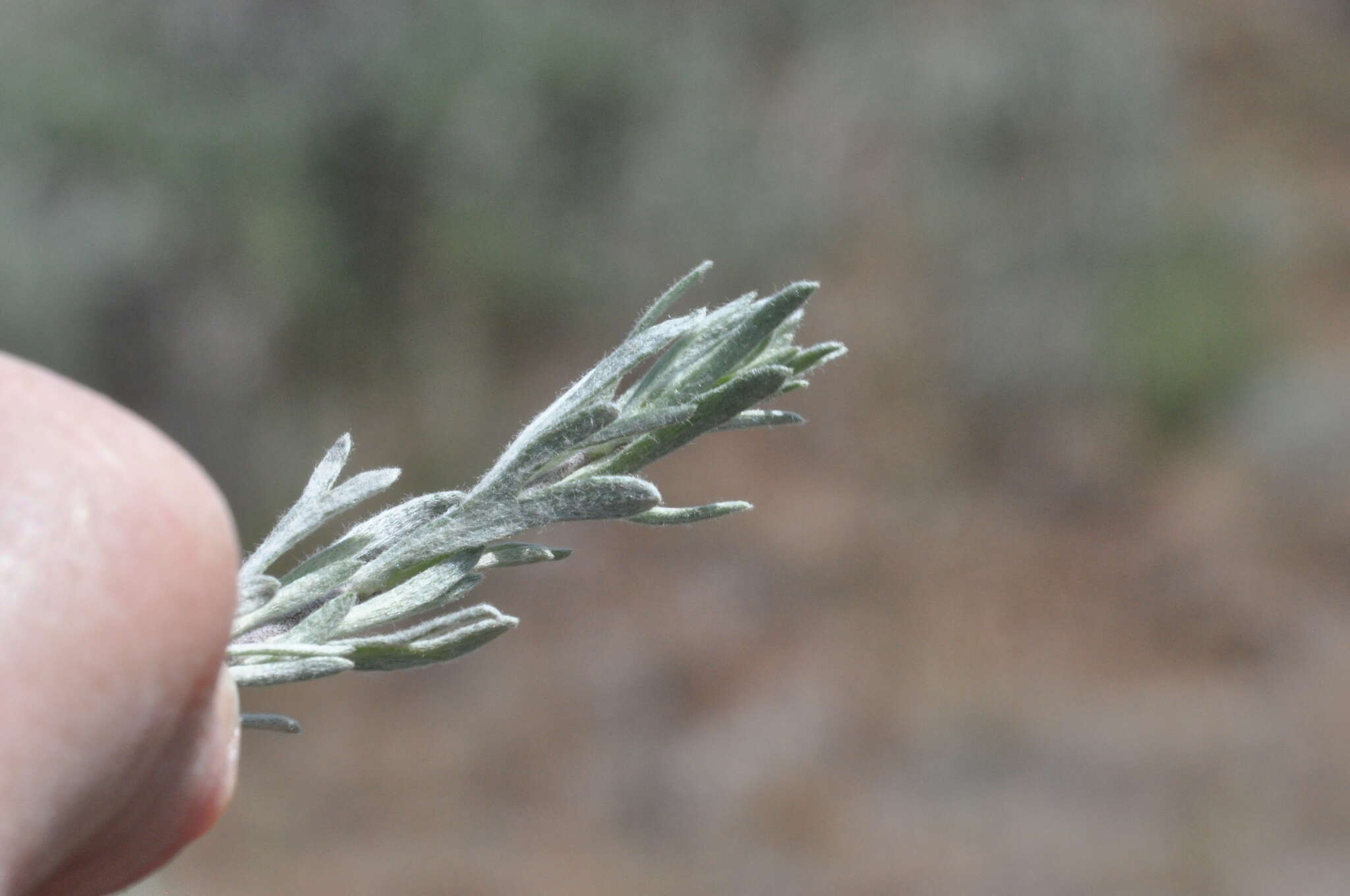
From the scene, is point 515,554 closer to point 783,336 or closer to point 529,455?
point 529,455

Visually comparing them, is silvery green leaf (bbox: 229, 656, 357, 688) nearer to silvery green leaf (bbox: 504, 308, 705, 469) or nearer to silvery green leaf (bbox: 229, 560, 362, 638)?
silvery green leaf (bbox: 229, 560, 362, 638)

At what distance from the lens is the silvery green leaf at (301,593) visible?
102 centimetres

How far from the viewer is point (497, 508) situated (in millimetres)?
1077

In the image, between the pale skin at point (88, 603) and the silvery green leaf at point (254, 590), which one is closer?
the pale skin at point (88, 603)

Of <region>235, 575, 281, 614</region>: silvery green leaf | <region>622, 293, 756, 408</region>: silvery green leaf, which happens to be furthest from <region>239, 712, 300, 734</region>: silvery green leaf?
<region>622, 293, 756, 408</region>: silvery green leaf

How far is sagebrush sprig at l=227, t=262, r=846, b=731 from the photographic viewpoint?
3.30ft

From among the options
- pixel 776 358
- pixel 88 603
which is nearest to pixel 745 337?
pixel 776 358

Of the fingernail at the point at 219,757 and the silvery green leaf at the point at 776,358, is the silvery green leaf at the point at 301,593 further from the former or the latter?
the silvery green leaf at the point at 776,358

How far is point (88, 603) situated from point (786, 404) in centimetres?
690

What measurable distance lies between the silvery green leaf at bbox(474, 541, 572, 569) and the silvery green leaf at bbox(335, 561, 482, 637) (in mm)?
18

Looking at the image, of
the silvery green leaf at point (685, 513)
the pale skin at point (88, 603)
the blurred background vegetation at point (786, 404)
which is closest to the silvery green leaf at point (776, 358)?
the silvery green leaf at point (685, 513)

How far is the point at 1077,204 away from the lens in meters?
9.37

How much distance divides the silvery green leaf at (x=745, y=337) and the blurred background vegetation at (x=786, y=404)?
5959 mm

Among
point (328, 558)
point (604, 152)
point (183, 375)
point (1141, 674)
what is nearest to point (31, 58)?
point (183, 375)
